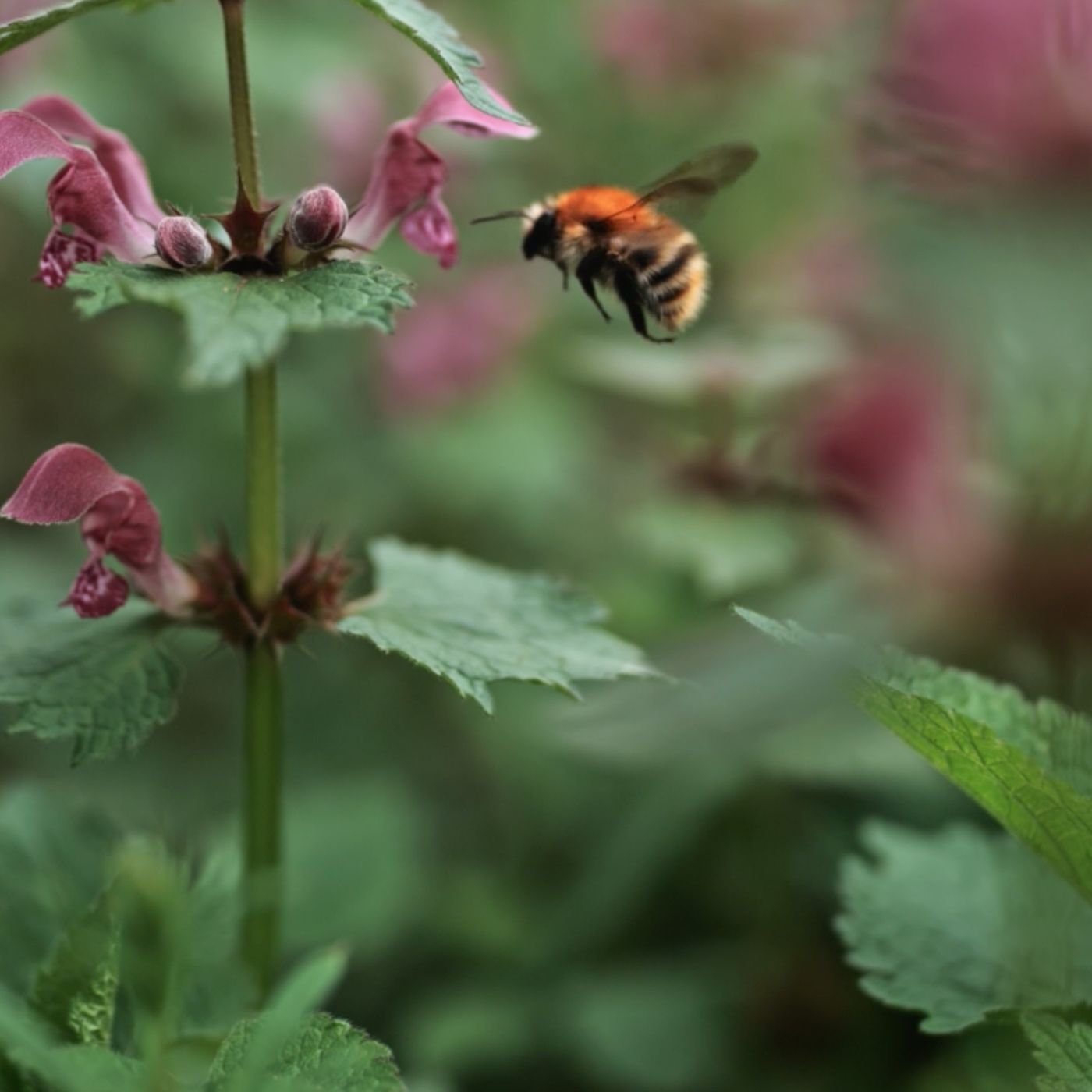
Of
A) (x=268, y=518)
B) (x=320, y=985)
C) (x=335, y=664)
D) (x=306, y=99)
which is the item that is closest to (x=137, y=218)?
(x=268, y=518)

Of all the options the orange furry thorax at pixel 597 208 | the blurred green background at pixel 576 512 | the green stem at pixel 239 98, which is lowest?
the blurred green background at pixel 576 512

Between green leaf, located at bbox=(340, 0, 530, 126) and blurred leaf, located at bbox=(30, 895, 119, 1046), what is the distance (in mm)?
528

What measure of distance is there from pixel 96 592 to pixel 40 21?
0.36 m

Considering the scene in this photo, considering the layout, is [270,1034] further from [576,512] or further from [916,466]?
[576,512]

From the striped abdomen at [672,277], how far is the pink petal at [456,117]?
10.9 inches

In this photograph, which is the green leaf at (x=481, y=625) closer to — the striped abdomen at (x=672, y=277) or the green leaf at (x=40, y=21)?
the striped abdomen at (x=672, y=277)

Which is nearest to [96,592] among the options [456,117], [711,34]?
[456,117]

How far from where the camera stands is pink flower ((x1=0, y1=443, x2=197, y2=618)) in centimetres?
99

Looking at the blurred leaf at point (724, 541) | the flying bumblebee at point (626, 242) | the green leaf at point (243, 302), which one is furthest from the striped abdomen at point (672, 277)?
the green leaf at point (243, 302)

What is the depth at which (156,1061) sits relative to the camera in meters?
0.69

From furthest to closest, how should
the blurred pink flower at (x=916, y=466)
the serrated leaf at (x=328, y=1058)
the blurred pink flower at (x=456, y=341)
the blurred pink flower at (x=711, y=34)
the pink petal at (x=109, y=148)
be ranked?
the blurred pink flower at (x=711, y=34)
the blurred pink flower at (x=456, y=341)
the blurred pink flower at (x=916, y=466)
the pink petal at (x=109, y=148)
the serrated leaf at (x=328, y=1058)

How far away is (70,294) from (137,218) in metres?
1.90

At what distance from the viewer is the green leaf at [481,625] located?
1.03 meters

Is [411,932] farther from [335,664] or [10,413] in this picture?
[10,413]
